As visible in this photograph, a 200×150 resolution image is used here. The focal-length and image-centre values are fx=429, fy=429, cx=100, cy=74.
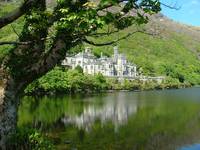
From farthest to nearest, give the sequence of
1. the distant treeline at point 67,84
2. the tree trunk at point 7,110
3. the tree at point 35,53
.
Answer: the distant treeline at point 67,84 < the tree trunk at point 7,110 < the tree at point 35,53

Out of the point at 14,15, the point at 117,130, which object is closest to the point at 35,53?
the point at 14,15

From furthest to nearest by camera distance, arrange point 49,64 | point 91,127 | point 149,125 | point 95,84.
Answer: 1. point 95,84
2. point 149,125
3. point 91,127
4. point 49,64

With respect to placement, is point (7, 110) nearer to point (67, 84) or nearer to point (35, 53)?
point (35, 53)

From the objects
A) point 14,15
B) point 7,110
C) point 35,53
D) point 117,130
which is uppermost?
point 14,15

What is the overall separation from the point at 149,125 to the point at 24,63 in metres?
39.6

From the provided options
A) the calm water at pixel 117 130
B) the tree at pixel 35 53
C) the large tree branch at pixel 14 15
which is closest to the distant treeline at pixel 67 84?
the calm water at pixel 117 130

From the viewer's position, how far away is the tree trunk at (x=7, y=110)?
15782mm

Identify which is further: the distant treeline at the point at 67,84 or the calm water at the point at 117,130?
the distant treeline at the point at 67,84

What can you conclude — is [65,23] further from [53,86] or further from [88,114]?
[53,86]

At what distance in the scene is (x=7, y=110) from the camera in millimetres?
→ 15930

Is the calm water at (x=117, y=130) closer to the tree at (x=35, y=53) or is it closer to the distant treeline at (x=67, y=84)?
the tree at (x=35, y=53)

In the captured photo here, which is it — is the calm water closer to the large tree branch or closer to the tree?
the tree

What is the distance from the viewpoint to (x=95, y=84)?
153m

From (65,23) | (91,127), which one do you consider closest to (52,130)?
(91,127)
